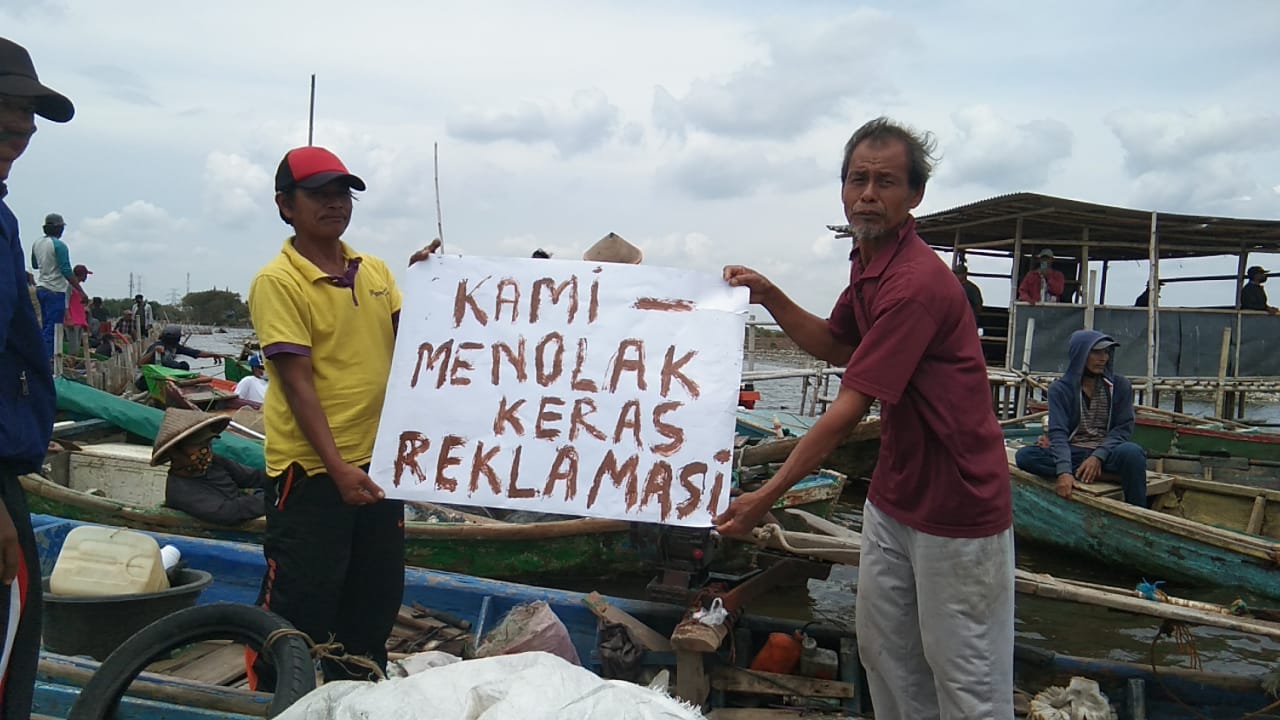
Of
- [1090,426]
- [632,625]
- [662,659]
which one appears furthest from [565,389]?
[1090,426]

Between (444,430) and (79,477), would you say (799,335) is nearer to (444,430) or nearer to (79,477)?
(444,430)

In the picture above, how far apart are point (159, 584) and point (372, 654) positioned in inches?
59.2

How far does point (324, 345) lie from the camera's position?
2688mm

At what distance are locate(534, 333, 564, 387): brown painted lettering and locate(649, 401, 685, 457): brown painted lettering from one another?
40 centimetres

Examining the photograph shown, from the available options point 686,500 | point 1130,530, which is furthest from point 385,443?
point 1130,530

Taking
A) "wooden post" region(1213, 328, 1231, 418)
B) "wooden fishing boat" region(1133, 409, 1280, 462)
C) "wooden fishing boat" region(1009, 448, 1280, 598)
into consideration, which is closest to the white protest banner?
"wooden fishing boat" region(1009, 448, 1280, 598)

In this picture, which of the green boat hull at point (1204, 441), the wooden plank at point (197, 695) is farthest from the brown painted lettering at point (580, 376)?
the green boat hull at point (1204, 441)

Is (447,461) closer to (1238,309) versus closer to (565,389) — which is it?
(565,389)

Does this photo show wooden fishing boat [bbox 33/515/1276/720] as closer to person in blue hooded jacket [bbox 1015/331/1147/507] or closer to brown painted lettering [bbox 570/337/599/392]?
brown painted lettering [bbox 570/337/599/392]

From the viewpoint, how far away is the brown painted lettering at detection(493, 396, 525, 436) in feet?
9.21

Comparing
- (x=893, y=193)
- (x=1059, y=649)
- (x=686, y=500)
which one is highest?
(x=893, y=193)

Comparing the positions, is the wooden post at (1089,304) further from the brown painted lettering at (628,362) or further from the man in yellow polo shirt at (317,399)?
the man in yellow polo shirt at (317,399)

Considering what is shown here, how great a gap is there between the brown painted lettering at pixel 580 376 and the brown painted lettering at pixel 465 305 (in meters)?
0.37

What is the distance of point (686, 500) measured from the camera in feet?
8.64
